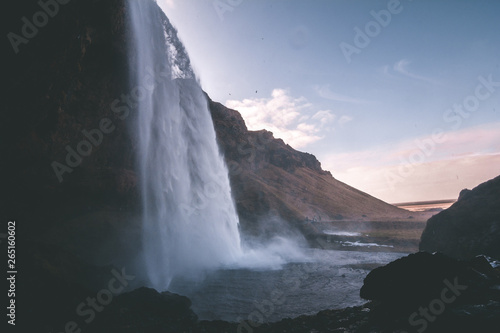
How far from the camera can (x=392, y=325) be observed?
725 centimetres

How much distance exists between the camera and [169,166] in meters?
26.1

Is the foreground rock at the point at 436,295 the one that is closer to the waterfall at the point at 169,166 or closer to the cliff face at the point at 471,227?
the cliff face at the point at 471,227

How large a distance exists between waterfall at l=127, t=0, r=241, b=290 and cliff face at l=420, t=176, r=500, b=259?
21.2m

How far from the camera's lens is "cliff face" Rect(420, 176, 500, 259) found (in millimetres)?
17491

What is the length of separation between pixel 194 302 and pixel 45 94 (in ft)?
46.4

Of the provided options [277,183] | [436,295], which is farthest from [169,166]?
[277,183]

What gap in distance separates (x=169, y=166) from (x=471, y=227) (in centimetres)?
2819

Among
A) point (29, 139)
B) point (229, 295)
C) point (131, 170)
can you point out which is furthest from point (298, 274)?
point (29, 139)

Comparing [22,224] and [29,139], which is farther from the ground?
[29,139]

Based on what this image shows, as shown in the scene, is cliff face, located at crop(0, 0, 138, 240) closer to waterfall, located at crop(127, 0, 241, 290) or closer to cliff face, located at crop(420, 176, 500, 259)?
waterfall, located at crop(127, 0, 241, 290)

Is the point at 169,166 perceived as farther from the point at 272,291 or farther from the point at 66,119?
the point at 272,291

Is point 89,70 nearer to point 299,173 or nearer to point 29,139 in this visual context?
point 29,139

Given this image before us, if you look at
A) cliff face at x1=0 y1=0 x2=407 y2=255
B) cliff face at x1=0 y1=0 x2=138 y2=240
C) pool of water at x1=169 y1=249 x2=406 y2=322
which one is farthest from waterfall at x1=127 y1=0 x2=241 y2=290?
pool of water at x1=169 y1=249 x2=406 y2=322

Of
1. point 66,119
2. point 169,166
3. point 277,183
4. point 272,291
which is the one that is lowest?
point 272,291
